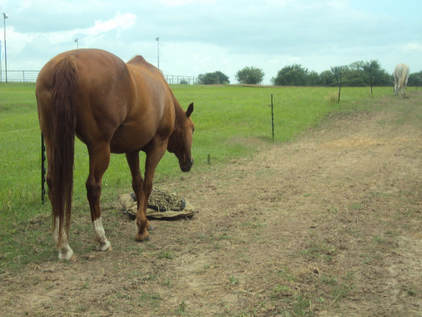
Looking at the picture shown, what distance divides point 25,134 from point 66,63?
13710 mm

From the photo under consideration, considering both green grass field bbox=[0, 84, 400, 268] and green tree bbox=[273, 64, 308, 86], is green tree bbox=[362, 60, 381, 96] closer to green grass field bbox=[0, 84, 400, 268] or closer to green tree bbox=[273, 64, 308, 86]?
green tree bbox=[273, 64, 308, 86]

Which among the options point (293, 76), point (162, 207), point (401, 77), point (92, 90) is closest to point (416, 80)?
point (401, 77)

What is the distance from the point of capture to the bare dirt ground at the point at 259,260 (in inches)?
147

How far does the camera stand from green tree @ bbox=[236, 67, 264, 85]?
96931 millimetres

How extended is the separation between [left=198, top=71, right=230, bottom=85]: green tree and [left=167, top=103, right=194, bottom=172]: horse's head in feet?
303

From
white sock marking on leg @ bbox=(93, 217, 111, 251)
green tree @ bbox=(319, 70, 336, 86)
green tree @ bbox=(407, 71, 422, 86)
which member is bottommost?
white sock marking on leg @ bbox=(93, 217, 111, 251)

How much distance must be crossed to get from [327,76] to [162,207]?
65.6 meters

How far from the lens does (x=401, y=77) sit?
3042 centimetres

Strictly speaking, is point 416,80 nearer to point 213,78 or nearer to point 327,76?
point 327,76

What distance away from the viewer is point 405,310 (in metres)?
3.64

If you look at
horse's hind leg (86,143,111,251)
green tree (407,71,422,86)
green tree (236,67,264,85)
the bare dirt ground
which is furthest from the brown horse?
green tree (236,67,264,85)

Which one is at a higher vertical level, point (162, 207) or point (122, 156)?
point (122, 156)

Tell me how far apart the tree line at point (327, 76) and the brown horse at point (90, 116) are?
2816 cm

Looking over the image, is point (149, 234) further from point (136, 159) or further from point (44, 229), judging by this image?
point (44, 229)
